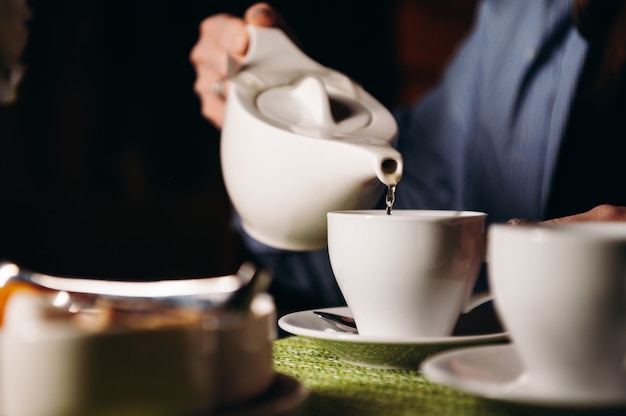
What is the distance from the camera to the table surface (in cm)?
39

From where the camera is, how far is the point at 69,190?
2678mm

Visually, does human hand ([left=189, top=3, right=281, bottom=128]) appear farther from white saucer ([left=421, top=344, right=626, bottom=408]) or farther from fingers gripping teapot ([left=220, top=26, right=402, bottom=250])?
white saucer ([left=421, top=344, right=626, bottom=408])

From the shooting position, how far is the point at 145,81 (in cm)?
269

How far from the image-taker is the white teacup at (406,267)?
19.6 inches

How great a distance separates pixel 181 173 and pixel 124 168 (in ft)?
0.66

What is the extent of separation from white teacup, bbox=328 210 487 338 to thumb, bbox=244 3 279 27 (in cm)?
34

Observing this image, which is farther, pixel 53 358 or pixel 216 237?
pixel 216 237

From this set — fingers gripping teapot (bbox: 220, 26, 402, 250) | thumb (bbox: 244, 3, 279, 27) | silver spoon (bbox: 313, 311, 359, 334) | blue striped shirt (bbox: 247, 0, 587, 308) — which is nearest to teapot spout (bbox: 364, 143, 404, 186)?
fingers gripping teapot (bbox: 220, 26, 402, 250)

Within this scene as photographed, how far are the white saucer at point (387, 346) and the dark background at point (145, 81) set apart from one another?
194cm

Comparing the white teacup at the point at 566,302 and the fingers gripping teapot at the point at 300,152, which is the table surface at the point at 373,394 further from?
the fingers gripping teapot at the point at 300,152

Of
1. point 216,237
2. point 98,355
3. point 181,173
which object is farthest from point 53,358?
point 181,173

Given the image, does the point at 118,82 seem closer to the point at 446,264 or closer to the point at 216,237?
the point at 216,237

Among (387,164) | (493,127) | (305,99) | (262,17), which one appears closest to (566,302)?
(387,164)

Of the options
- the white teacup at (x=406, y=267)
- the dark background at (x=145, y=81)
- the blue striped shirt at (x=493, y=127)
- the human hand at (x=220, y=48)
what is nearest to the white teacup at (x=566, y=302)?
the white teacup at (x=406, y=267)
